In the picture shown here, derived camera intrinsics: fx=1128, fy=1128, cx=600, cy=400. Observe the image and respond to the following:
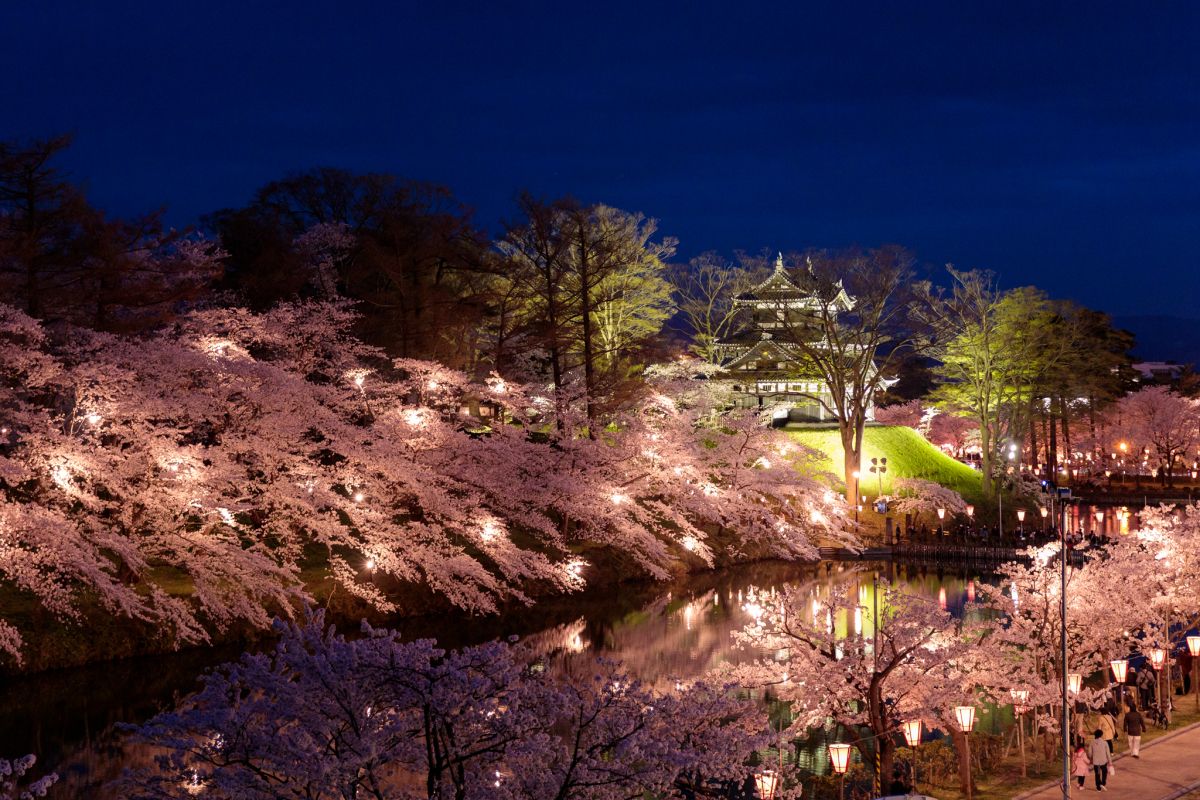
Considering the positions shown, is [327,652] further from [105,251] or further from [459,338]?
[459,338]

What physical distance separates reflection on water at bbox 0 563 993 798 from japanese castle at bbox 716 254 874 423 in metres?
11.5

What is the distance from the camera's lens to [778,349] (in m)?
55.1

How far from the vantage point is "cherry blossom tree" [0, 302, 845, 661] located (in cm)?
2347

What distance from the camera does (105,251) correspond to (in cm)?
2736

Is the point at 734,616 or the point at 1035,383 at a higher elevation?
the point at 1035,383

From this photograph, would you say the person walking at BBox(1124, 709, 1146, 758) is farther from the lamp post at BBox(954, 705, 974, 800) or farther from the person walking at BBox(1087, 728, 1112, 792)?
the lamp post at BBox(954, 705, 974, 800)

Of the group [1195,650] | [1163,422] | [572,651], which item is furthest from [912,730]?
[1163,422]

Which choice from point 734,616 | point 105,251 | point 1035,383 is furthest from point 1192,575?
point 1035,383

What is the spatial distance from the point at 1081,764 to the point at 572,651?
45.1 ft

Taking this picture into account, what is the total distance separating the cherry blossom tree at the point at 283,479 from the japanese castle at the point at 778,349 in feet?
37.7

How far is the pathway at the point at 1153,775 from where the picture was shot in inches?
658

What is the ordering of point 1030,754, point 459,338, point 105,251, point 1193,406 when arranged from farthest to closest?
point 1193,406, point 459,338, point 105,251, point 1030,754

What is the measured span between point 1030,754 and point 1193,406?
69.1 m

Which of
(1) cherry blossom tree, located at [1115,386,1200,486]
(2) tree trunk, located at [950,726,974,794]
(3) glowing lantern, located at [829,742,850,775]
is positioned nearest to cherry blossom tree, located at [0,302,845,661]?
(3) glowing lantern, located at [829,742,850,775]
